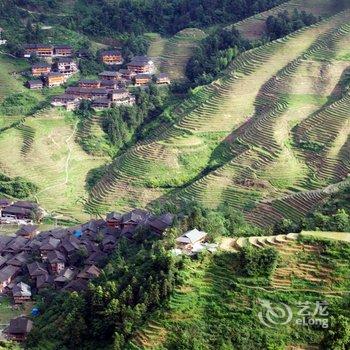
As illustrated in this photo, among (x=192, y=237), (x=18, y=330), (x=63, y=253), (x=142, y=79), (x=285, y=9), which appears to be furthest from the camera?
(x=285, y=9)

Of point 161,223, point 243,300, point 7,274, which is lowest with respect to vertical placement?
point 7,274

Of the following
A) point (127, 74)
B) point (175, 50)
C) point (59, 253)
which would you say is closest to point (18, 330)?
point (59, 253)

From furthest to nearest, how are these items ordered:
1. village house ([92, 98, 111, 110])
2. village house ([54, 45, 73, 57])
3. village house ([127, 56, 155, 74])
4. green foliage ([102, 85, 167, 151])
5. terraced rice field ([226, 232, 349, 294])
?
1. village house ([54, 45, 73, 57])
2. village house ([127, 56, 155, 74])
3. village house ([92, 98, 111, 110])
4. green foliage ([102, 85, 167, 151])
5. terraced rice field ([226, 232, 349, 294])

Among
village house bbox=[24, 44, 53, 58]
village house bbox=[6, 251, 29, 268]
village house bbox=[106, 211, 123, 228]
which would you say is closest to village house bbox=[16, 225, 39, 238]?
village house bbox=[6, 251, 29, 268]

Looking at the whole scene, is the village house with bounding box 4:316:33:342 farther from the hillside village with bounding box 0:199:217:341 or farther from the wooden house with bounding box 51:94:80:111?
the wooden house with bounding box 51:94:80:111

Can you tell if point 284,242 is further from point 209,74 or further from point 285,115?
point 209,74

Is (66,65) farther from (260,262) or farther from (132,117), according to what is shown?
(260,262)

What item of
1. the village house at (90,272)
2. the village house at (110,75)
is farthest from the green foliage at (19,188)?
the village house at (110,75)
